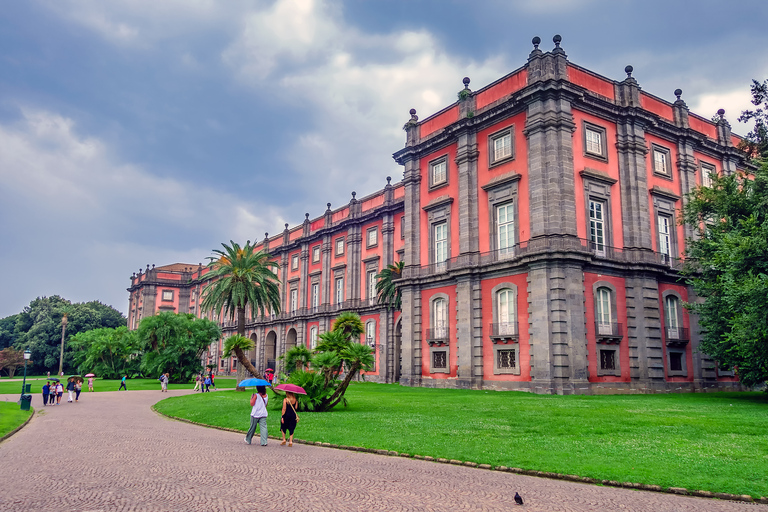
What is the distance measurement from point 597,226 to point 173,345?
35.0m

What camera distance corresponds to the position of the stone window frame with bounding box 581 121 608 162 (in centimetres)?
2880

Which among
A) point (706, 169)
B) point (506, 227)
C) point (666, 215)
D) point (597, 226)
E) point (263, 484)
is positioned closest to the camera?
point (263, 484)

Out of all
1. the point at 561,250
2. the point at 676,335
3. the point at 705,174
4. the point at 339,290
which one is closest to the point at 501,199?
the point at 561,250

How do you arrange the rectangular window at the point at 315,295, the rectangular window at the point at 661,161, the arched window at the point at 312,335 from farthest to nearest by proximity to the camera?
the rectangular window at the point at 315,295, the arched window at the point at 312,335, the rectangular window at the point at 661,161

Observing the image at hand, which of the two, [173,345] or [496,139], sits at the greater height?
[496,139]

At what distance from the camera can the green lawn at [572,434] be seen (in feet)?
30.0

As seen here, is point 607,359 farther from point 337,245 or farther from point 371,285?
point 337,245

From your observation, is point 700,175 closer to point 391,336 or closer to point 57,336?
point 391,336

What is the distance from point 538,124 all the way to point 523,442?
19.5 metres

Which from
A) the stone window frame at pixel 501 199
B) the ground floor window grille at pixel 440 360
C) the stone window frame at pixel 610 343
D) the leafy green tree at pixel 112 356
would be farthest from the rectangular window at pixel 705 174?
the leafy green tree at pixel 112 356

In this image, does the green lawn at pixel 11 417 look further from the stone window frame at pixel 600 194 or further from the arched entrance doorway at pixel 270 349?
the arched entrance doorway at pixel 270 349

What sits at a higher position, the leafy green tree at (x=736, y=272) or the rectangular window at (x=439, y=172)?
the rectangular window at (x=439, y=172)

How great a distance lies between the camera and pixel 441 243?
110 feet

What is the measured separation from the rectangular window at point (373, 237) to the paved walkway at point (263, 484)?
115 feet
